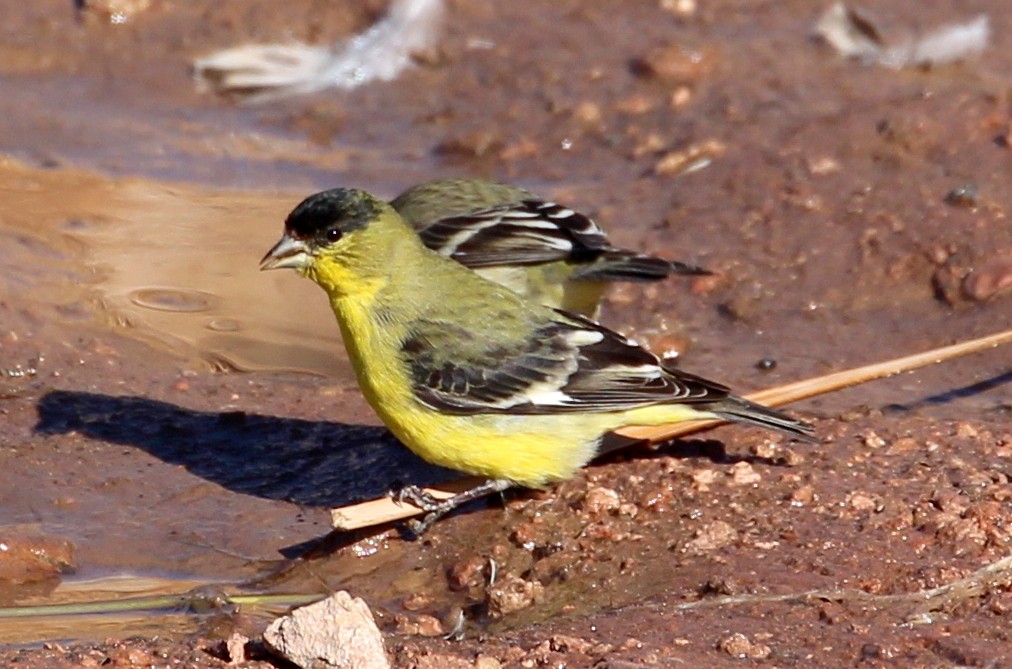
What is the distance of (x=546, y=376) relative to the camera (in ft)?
19.6

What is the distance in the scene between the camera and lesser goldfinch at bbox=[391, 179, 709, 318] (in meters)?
7.45

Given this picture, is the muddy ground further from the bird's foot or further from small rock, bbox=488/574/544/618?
the bird's foot

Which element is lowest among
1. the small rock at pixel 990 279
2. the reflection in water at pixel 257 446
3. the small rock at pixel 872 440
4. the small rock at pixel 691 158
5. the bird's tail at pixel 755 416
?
the reflection in water at pixel 257 446

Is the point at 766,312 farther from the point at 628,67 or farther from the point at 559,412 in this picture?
the point at 628,67

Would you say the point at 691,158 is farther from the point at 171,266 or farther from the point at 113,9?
the point at 113,9

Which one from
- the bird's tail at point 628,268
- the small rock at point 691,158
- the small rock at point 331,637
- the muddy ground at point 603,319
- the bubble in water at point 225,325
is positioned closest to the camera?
the small rock at point 331,637

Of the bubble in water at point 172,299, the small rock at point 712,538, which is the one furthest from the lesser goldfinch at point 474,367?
the bubble in water at point 172,299

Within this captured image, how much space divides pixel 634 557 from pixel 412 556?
83 cm

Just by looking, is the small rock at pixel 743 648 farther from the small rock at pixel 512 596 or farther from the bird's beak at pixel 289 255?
the bird's beak at pixel 289 255

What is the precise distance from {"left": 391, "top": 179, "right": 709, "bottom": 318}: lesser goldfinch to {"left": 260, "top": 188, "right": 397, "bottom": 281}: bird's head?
143cm

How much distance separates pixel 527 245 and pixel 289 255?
1.70 metres

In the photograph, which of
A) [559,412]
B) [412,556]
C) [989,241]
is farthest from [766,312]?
[412,556]

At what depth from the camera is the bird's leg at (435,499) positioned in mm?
5824

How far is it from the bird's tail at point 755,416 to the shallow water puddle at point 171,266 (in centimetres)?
214
